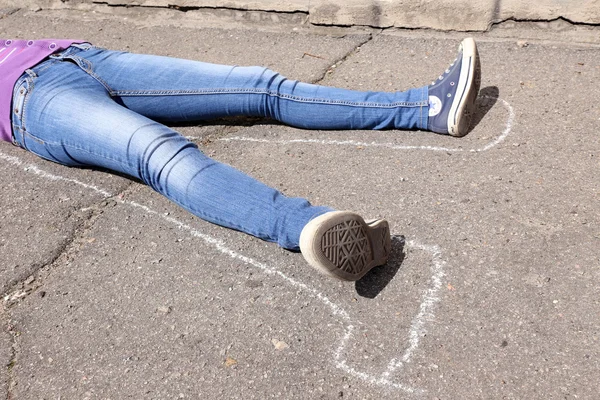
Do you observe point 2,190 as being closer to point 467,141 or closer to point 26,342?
point 26,342

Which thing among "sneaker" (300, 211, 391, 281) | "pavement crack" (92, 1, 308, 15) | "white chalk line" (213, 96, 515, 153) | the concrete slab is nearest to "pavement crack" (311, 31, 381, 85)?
the concrete slab

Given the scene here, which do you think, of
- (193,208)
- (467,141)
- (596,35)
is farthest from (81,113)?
(596,35)

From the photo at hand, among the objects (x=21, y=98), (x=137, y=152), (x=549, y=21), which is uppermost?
(x=21, y=98)

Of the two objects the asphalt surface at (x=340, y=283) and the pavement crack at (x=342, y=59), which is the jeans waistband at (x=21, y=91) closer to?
the asphalt surface at (x=340, y=283)

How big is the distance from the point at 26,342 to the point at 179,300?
525 millimetres

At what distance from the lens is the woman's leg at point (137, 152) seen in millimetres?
2438

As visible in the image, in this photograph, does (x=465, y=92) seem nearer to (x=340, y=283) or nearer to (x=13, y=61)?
(x=340, y=283)

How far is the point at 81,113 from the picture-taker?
277 cm

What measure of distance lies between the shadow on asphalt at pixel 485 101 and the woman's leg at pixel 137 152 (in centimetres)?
122

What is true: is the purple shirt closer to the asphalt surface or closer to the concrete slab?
the asphalt surface

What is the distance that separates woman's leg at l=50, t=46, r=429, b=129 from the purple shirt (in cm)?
12

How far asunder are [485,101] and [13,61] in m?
2.21

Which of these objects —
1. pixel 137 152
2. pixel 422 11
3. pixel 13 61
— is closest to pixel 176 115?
pixel 137 152

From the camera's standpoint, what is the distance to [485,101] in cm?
336
